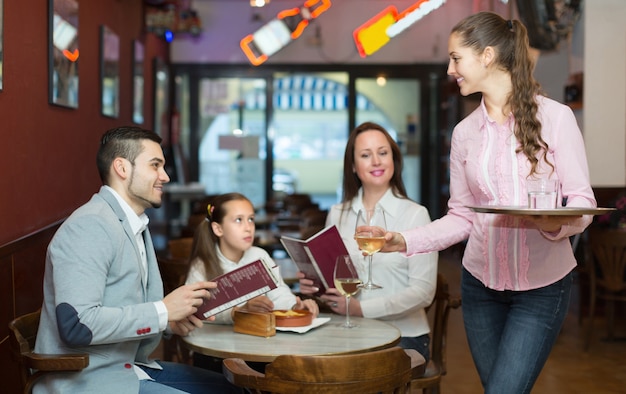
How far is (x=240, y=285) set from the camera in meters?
2.67

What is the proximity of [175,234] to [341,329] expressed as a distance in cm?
804

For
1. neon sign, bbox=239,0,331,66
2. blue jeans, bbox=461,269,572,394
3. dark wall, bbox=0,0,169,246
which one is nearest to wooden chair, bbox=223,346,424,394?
blue jeans, bbox=461,269,572,394

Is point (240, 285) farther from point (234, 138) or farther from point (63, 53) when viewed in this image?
point (234, 138)

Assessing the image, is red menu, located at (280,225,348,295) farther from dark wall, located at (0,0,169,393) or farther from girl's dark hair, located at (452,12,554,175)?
dark wall, located at (0,0,169,393)

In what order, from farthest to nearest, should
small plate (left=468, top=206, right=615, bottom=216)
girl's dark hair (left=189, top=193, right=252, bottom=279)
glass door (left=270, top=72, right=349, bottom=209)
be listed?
glass door (left=270, top=72, right=349, bottom=209)
girl's dark hair (left=189, top=193, right=252, bottom=279)
small plate (left=468, top=206, right=615, bottom=216)

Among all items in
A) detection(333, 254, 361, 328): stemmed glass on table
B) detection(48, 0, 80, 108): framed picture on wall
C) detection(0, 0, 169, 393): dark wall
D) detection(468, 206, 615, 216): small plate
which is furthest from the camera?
detection(48, 0, 80, 108): framed picture on wall

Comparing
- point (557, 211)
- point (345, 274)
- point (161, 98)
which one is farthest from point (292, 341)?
point (161, 98)

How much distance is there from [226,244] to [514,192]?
1.53 metres

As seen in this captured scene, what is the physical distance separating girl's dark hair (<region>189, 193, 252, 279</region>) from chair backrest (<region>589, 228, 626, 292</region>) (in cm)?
345

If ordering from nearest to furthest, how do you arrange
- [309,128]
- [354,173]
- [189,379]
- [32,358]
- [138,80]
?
[32,358] → [189,379] → [354,173] → [138,80] → [309,128]

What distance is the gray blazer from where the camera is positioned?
7.64 feet

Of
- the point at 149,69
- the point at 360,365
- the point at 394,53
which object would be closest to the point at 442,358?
the point at 360,365

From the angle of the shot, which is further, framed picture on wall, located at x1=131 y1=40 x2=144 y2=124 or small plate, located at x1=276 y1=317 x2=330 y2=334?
framed picture on wall, located at x1=131 y1=40 x2=144 y2=124

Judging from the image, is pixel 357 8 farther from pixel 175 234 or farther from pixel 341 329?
pixel 341 329
